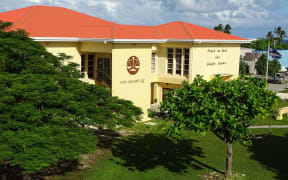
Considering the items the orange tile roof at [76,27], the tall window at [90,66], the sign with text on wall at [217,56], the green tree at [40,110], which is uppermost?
the orange tile roof at [76,27]

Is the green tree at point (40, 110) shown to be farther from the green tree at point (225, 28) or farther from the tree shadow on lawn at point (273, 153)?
the green tree at point (225, 28)

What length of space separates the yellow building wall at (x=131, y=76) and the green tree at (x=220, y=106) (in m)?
10.6

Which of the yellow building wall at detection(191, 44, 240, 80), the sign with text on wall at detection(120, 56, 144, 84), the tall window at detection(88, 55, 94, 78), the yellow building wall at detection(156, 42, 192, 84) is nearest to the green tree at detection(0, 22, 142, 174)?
the sign with text on wall at detection(120, 56, 144, 84)

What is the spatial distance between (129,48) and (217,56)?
10.1 meters

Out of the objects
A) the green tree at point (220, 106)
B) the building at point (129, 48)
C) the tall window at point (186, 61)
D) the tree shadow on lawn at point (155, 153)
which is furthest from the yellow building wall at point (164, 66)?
the green tree at point (220, 106)

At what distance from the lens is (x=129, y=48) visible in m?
23.4

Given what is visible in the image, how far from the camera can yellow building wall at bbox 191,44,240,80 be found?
2704 centimetres

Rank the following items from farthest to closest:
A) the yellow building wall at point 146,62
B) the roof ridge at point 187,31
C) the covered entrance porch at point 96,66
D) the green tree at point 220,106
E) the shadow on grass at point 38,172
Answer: the roof ridge at point 187,31 → the covered entrance porch at point 96,66 → the yellow building wall at point 146,62 → the shadow on grass at point 38,172 → the green tree at point 220,106

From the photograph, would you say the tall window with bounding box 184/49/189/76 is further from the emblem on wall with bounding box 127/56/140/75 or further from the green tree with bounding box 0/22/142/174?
the green tree with bounding box 0/22/142/174

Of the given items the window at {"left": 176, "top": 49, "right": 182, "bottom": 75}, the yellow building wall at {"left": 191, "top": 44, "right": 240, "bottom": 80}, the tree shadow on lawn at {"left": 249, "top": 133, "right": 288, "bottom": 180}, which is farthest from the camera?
the window at {"left": 176, "top": 49, "right": 182, "bottom": 75}

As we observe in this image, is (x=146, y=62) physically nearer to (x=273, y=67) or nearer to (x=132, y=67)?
(x=132, y=67)

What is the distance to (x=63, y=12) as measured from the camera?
26141 mm

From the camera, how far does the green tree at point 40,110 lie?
988cm

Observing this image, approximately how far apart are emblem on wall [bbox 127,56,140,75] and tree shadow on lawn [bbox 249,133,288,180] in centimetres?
1003
